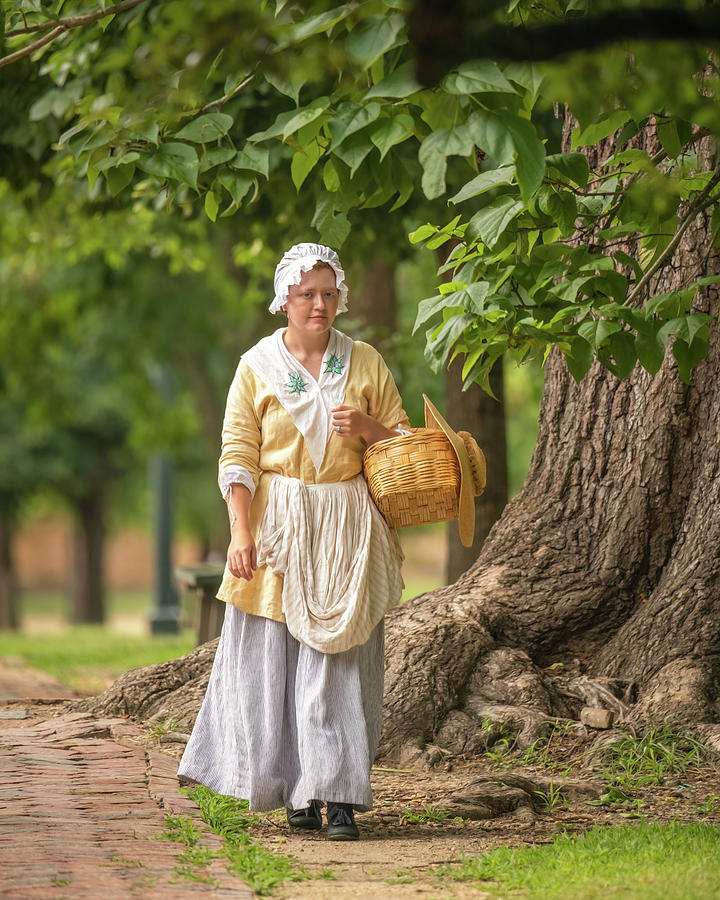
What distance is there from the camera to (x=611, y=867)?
4102mm

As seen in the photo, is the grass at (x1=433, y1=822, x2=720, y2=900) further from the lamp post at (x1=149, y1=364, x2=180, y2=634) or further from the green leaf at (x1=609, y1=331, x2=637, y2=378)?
the lamp post at (x1=149, y1=364, x2=180, y2=634)

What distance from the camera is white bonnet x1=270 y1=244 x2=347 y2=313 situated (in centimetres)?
471

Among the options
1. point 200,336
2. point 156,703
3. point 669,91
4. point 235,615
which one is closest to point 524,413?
point 200,336

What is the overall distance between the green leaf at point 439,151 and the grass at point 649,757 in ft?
9.99

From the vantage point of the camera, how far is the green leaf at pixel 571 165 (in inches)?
173

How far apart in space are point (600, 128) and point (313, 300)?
Answer: 122 centimetres

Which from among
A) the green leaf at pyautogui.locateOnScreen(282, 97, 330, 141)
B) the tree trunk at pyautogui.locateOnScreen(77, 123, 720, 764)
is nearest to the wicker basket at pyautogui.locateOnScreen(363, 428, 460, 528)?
the green leaf at pyautogui.locateOnScreen(282, 97, 330, 141)

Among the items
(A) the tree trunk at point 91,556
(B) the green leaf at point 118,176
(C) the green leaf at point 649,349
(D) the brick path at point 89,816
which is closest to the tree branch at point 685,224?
(C) the green leaf at point 649,349

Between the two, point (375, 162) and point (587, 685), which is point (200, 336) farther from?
point (375, 162)

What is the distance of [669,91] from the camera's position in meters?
2.89

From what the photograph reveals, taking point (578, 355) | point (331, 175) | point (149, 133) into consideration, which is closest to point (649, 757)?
point (578, 355)

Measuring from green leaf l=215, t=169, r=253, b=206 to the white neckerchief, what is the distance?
0.57 meters

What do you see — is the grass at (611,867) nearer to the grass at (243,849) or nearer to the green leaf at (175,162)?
the grass at (243,849)

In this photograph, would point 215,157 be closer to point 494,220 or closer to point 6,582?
point 494,220
